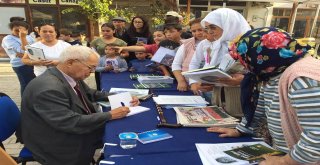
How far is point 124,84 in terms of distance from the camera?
2789mm

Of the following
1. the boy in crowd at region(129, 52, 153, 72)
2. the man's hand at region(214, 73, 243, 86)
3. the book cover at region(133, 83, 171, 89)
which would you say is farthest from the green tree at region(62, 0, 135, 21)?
the man's hand at region(214, 73, 243, 86)

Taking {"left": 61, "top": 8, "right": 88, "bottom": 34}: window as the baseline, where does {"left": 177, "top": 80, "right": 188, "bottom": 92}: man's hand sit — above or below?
below

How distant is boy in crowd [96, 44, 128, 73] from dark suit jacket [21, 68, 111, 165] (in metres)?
1.50

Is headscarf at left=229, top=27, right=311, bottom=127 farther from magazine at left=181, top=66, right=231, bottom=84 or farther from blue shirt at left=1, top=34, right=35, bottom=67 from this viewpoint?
blue shirt at left=1, top=34, right=35, bottom=67

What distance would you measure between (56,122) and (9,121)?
438mm

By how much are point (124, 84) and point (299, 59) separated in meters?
2.02

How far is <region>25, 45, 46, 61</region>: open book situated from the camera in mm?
3162

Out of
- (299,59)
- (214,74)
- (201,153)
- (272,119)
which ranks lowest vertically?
(201,153)

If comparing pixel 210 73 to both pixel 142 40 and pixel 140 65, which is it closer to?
pixel 140 65

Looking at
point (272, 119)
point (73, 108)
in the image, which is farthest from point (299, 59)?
point (73, 108)

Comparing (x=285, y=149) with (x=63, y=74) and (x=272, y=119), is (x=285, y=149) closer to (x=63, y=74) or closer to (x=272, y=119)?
(x=272, y=119)

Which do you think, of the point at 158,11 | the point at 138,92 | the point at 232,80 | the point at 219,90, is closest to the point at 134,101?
the point at 138,92

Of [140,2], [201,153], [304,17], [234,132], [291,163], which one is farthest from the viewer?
[304,17]

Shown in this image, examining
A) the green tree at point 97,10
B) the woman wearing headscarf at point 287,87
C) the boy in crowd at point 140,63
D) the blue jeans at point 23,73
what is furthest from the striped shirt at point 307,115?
the green tree at point 97,10
